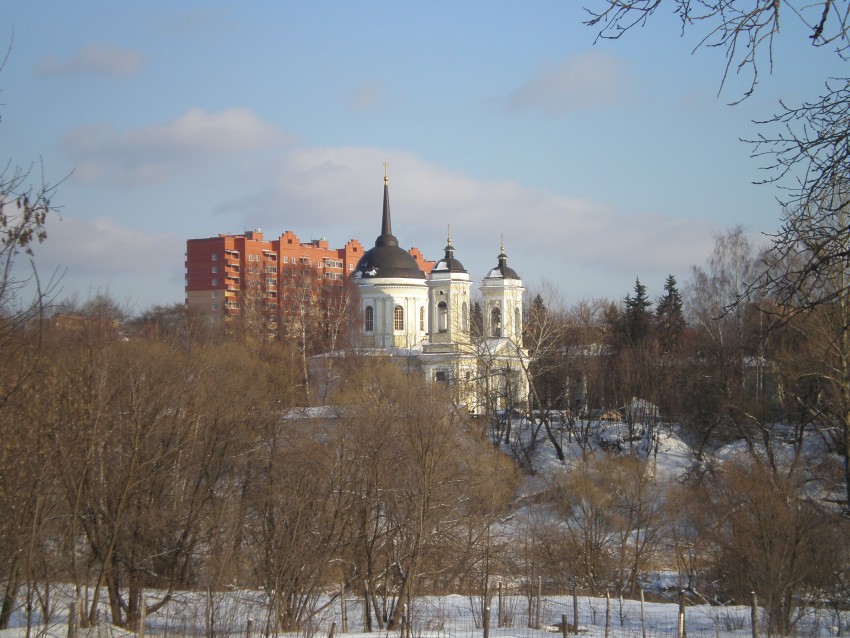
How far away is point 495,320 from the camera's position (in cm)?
4847

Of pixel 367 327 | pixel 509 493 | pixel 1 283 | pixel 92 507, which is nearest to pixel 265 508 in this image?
pixel 92 507

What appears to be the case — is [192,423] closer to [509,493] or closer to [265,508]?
[265,508]

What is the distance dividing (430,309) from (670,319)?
42.2 ft

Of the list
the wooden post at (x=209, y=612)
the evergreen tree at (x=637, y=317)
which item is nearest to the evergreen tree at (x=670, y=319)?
the evergreen tree at (x=637, y=317)

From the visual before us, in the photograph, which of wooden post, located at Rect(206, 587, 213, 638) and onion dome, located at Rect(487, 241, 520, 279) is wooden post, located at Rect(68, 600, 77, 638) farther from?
onion dome, located at Rect(487, 241, 520, 279)

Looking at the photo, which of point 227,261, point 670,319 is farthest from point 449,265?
point 227,261

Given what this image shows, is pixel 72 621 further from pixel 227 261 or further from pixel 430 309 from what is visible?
pixel 227 261

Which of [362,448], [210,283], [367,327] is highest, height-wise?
[210,283]

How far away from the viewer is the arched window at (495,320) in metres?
48.1

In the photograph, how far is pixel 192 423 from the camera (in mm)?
14531

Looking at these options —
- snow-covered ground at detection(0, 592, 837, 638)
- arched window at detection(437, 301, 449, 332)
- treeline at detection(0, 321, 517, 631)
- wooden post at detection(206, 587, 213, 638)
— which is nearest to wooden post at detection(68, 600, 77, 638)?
treeline at detection(0, 321, 517, 631)

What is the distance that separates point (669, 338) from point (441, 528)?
3298cm

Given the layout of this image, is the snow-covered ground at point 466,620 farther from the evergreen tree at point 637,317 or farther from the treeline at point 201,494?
the evergreen tree at point 637,317

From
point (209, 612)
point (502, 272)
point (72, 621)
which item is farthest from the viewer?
point (502, 272)
